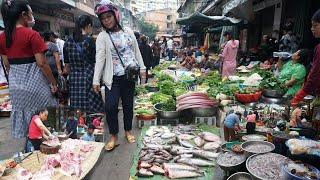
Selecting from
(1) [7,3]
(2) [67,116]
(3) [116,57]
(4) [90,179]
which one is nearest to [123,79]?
(3) [116,57]

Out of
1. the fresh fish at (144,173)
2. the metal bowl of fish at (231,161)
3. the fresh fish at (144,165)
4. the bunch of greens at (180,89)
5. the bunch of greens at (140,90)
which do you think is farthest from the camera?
the bunch of greens at (140,90)

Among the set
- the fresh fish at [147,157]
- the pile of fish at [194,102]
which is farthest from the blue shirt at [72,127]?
the pile of fish at [194,102]

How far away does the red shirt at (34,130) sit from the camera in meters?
4.24

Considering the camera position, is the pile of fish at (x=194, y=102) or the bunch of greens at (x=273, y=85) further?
the bunch of greens at (x=273, y=85)

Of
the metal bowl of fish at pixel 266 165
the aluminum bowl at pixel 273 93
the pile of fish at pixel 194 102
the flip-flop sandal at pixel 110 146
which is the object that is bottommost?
the flip-flop sandal at pixel 110 146

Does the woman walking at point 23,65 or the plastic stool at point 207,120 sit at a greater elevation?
the woman walking at point 23,65

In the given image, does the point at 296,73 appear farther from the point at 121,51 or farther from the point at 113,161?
the point at 113,161

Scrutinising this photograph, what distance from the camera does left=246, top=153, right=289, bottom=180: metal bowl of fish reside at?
3.19 metres

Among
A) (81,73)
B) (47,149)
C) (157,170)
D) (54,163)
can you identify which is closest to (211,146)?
(157,170)

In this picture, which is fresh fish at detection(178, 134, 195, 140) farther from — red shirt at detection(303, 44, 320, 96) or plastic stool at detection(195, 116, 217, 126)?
red shirt at detection(303, 44, 320, 96)

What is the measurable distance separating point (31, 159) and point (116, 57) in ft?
6.48

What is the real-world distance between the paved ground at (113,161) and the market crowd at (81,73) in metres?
0.17

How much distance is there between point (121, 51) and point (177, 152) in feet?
6.03

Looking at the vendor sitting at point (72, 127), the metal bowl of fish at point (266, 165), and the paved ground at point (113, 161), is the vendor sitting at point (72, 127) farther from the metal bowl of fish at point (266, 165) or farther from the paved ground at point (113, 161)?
the metal bowl of fish at point (266, 165)
